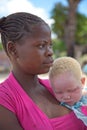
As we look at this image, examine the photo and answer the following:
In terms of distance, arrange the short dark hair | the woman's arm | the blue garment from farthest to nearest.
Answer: the blue garment, the short dark hair, the woman's arm

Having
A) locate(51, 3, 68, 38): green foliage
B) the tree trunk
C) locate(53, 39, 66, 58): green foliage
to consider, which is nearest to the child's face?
the tree trunk

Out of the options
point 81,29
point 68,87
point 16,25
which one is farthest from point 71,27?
point 16,25

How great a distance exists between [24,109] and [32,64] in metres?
0.20

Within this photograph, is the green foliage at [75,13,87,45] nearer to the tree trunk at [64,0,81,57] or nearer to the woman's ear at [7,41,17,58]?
the tree trunk at [64,0,81,57]

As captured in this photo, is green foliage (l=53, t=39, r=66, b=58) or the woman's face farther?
green foliage (l=53, t=39, r=66, b=58)

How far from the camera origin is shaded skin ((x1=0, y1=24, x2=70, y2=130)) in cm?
150

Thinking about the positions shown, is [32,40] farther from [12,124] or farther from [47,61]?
[12,124]

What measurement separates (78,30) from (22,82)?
99.2ft

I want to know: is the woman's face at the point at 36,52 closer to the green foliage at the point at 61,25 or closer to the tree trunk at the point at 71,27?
the tree trunk at the point at 71,27

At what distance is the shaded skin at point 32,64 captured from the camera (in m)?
1.50

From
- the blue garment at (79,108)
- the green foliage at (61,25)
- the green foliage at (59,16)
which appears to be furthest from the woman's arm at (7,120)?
the green foliage at (61,25)

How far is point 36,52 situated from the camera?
62.1 inches

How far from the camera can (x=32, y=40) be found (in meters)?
1.57

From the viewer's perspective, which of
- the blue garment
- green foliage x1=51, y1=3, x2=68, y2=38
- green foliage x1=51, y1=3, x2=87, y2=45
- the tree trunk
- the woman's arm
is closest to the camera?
the woman's arm
